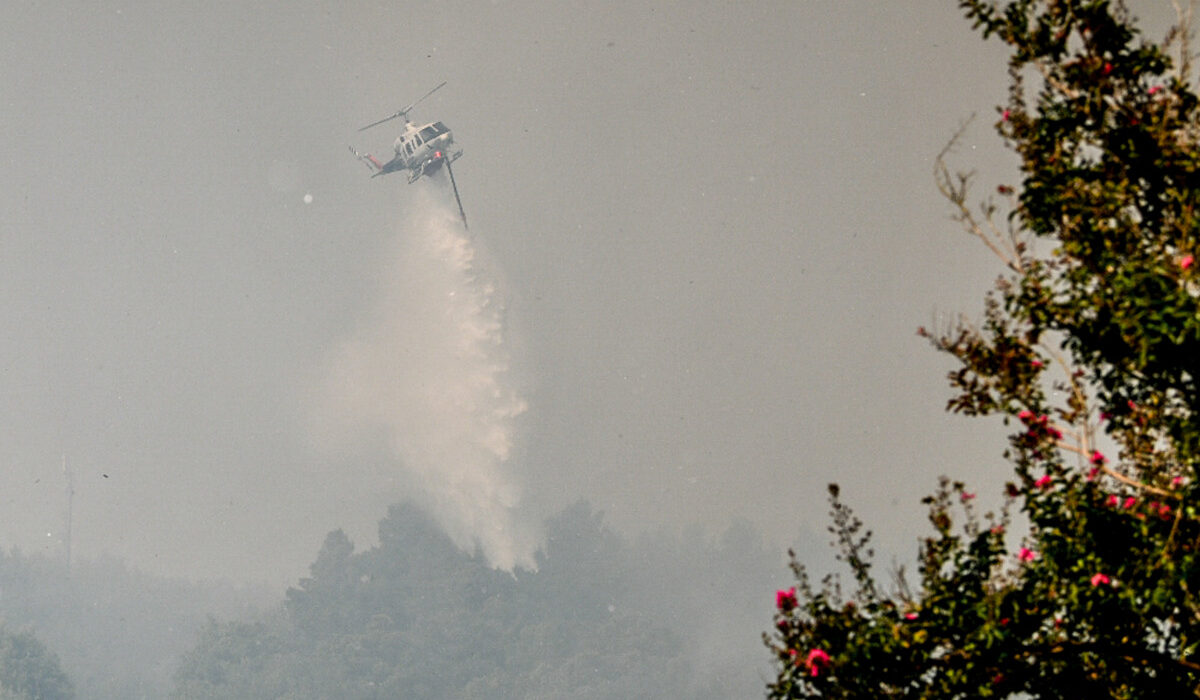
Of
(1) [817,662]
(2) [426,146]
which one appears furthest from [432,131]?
(1) [817,662]

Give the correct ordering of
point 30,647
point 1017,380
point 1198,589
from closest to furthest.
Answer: point 1198,589 < point 1017,380 < point 30,647

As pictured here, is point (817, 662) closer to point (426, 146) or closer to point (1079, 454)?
point (1079, 454)

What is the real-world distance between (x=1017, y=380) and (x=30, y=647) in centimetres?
20169

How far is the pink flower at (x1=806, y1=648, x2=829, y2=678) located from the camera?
13148 mm

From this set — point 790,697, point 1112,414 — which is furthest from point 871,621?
point 1112,414

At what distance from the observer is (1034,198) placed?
13.7 m

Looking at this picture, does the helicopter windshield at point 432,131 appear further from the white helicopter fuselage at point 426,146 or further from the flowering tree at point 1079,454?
the flowering tree at point 1079,454

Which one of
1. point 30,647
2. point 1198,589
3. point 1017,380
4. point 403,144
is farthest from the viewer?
point 30,647

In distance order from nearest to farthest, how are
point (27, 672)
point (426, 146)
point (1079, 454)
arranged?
point (1079, 454) → point (426, 146) → point (27, 672)

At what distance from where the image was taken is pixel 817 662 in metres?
13.2

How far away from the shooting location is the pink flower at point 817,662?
13.1 m

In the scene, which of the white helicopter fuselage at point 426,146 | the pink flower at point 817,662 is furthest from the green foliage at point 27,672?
the pink flower at point 817,662

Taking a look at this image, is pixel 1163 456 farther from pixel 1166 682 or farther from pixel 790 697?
pixel 790 697

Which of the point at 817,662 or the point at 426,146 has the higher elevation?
the point at 426,146
